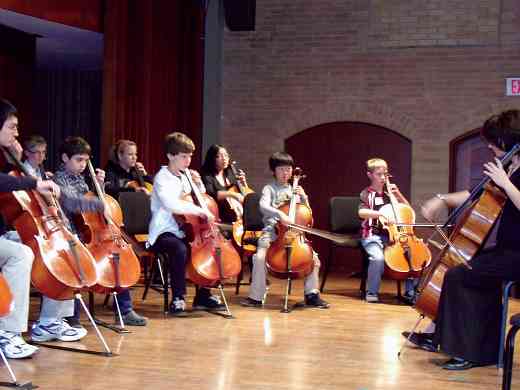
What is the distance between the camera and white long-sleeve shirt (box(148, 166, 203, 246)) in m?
5.29

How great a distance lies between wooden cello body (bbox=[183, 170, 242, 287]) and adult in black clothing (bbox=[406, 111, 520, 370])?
164 centimetres

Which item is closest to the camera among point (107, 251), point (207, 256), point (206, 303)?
point (107, 251)

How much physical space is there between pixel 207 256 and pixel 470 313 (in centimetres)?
188

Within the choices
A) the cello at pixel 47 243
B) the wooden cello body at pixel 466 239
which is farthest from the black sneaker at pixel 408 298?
the cello at pixel 47 243

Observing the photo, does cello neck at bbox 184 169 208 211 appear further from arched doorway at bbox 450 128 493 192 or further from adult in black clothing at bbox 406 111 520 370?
arched doorway at bbox 450 128 493 192

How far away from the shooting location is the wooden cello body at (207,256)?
17.1ft

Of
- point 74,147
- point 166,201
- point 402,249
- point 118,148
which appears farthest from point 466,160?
point 74,147

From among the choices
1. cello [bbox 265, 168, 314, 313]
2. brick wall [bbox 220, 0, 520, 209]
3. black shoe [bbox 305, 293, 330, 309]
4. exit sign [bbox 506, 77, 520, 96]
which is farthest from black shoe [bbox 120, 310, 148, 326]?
exit sign [bbox 506, 77, 520, 96]

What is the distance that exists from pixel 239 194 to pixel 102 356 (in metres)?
2.79

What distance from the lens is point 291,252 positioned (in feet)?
18.6

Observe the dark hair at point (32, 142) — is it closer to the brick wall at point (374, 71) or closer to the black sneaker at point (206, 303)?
the black sneaker at point (206, 303)

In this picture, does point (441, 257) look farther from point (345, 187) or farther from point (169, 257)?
point (345, 187)

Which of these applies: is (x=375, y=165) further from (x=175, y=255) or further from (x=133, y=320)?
(x=133, y=320)

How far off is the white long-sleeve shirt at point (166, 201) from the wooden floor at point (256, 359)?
1.98 feet
